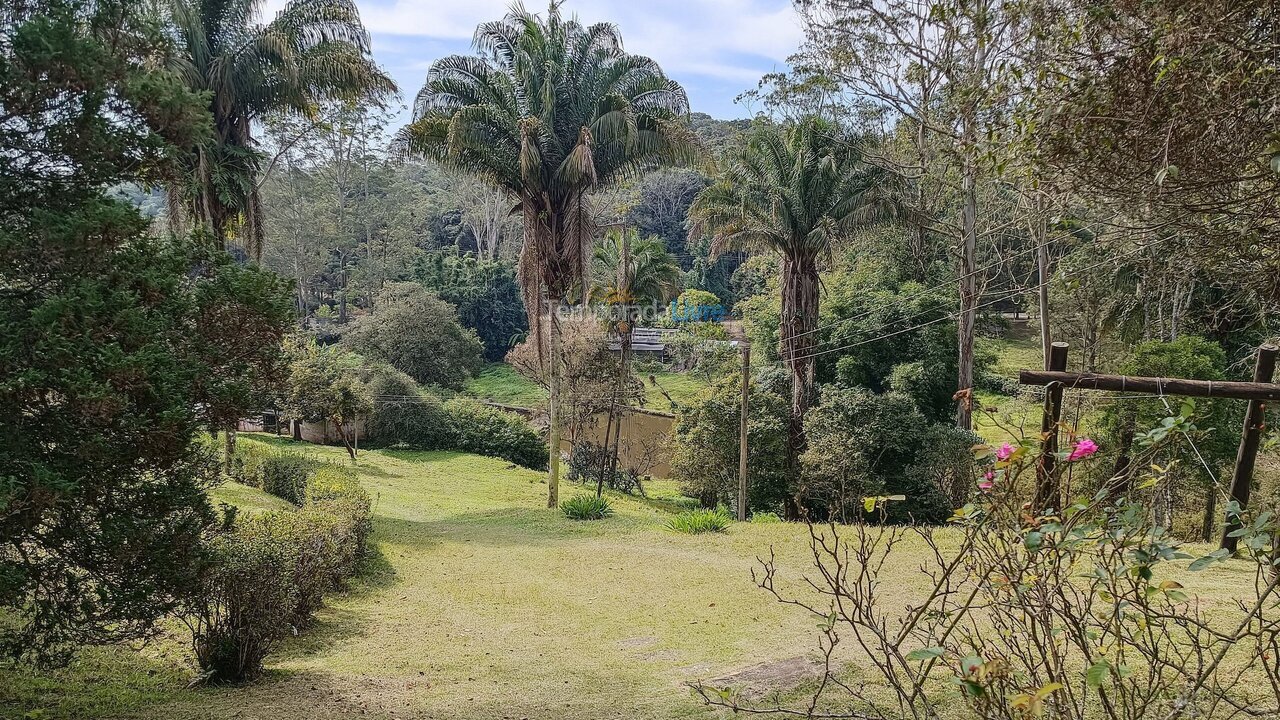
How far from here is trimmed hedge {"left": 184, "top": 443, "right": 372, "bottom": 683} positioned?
18.9ft

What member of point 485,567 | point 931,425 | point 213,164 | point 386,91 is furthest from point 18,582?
point 931,425

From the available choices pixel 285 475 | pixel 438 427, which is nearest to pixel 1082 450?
pixel 285 475

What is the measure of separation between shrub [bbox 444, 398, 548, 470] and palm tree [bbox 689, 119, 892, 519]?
11.3 m

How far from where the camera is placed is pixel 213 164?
1166cm

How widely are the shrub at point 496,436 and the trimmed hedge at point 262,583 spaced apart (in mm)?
17223

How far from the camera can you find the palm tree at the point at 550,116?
1452 cm

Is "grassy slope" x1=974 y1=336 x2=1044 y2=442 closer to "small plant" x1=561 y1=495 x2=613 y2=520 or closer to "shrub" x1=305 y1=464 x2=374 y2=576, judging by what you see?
"small plant" x1=561 y1=495 x2=613 y2=520

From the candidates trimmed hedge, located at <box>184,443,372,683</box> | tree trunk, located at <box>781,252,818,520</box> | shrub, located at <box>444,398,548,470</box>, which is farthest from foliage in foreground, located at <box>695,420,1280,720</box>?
shrub, located at <box>444,398,548,470</box>

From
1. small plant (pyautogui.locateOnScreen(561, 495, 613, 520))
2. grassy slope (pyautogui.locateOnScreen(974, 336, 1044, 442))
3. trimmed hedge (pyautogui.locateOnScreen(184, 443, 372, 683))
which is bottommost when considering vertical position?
small plant (pyautogui.locateOnScreen(561, 495, 613, 520))

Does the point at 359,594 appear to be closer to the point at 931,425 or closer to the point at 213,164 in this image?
the point at 213,164

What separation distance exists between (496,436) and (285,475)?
1197cm

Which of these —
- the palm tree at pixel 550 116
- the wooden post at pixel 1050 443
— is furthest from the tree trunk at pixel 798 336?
Result: the wooden post at pixel 1050 443

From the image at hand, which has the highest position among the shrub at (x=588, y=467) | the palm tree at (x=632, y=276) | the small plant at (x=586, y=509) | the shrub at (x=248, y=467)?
the palm tree at (x=632, y=276)

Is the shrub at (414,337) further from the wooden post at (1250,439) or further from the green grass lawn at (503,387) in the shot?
the wooden post at (1250,439)
